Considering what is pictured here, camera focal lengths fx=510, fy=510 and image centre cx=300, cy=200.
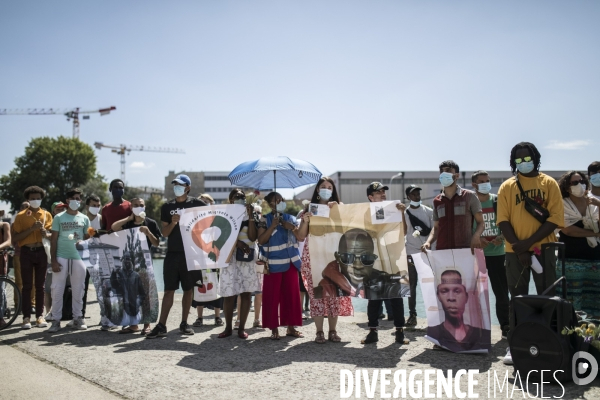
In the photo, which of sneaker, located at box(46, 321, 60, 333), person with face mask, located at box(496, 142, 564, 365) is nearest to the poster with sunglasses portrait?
person with face mask, located at box(496, 142, 564, 365)

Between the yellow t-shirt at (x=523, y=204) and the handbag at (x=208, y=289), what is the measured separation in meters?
5.05

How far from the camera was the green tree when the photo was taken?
183 ft

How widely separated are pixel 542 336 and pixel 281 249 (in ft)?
11.6

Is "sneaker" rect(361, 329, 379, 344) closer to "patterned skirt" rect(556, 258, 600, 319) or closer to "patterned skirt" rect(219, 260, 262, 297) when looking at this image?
"patterned skirt" rect(219, 260, 262, 297)

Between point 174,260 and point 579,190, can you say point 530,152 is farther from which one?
point 174,260

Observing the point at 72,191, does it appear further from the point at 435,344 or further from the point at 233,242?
the point at 435,344

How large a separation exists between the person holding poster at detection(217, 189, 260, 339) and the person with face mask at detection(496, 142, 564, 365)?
3.38 meters

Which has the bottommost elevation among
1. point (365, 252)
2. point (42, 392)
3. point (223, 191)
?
point (42, 392)

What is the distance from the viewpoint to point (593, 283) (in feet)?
19.6

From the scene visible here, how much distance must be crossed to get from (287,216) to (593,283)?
3843 millimetres

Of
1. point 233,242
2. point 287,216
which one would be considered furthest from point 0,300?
point 287,216

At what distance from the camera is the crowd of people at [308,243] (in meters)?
5.55

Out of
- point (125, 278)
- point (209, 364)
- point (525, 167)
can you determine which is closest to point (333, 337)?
point (209, 364)

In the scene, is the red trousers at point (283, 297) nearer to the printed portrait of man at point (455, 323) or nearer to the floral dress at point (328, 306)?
the floral dress at point (328, 306)
